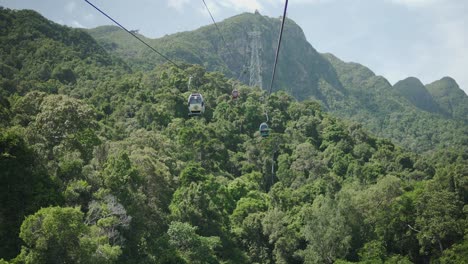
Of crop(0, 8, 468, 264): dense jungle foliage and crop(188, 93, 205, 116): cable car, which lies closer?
crop(0, 8, 468, 264): dense jungle foliage

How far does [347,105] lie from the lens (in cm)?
19125

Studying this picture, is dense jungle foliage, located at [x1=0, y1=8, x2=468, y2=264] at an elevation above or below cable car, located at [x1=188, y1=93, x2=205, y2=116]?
below

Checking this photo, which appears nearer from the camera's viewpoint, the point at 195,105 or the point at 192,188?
the point at 195,105

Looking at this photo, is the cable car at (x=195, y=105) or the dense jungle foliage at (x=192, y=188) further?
the cable car at (x=195, y=105)

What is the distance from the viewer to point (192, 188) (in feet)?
136

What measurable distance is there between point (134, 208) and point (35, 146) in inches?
327

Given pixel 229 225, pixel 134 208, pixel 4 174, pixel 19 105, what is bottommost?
pixel 229 225

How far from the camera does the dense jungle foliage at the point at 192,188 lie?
27.0 metres

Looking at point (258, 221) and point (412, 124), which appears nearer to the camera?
point (258, 221)

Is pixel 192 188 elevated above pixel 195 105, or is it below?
below

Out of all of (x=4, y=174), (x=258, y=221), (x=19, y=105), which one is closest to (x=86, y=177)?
(x=4, y=174)

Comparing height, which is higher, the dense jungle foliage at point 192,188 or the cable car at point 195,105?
the cable car at point 195,105

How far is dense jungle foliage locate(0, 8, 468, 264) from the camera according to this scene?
2703cm

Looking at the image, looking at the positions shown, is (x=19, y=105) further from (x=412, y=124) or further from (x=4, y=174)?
(x=412, y=124)
